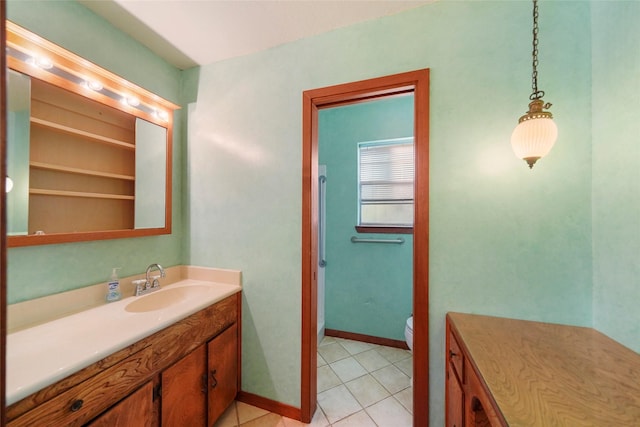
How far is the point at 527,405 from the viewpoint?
62cm

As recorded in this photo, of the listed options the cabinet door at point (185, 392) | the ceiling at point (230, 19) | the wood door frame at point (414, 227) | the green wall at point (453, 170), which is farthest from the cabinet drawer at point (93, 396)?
the ceiling at point (230, 19)

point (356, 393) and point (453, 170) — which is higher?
point (453, 170)

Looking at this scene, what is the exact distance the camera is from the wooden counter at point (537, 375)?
1.95ft

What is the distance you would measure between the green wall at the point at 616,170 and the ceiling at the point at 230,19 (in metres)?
0.83

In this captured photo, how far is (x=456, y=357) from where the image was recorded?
1084 millimetres

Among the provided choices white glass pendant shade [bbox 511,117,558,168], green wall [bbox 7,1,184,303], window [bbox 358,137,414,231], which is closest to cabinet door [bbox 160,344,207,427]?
green wall [bbox 7,1,184,303]

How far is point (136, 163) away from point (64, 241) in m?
→ 0.60

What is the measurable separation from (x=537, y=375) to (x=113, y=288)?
6.50ft

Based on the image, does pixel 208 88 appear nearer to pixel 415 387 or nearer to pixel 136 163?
pixel 136 163

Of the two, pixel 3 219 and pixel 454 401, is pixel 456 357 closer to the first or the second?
pixel 454 401

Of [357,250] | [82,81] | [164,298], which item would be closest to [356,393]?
[357,250]

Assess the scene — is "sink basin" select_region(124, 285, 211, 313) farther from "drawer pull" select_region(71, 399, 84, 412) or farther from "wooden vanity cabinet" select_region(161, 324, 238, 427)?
"drawer pull" select_region(71, 399, 84, 412)

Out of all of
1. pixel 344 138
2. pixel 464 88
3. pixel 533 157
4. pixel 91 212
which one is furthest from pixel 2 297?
pixel 344 138

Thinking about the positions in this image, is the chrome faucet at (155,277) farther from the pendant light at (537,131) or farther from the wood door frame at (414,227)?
the pendant light at (537,131)
